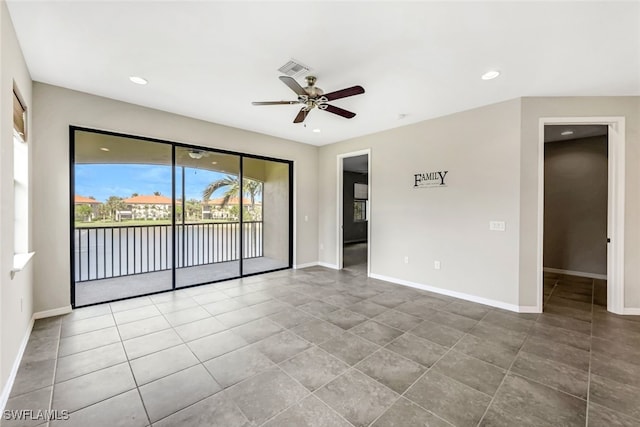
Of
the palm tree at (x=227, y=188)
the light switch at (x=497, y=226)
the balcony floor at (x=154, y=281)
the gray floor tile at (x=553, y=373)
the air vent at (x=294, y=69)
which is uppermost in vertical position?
the air vent at (x=294, y=69)

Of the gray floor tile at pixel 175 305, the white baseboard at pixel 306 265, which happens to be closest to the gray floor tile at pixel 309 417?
the gray floor tile at pixel 175 305

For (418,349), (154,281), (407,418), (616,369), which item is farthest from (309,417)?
(154,281)

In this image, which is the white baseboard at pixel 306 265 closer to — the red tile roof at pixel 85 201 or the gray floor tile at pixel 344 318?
the gray floor tile at pixel 344 318

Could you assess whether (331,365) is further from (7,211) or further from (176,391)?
(7,211)

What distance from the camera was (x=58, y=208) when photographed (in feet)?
10.6

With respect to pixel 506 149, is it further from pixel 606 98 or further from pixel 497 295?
pixel 497 295

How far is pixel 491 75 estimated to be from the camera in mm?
2848

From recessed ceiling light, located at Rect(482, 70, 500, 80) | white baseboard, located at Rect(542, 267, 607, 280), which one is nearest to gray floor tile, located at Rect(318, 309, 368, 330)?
recessed ceiling light, located at Rect(482, 70, 500, 80)

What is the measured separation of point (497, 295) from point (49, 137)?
615cm

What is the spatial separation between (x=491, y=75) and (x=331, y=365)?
3.39m

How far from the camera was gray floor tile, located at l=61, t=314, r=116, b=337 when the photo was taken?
2.81 meters

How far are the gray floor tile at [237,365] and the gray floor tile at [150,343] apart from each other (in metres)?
0.62

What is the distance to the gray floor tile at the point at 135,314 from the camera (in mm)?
3150

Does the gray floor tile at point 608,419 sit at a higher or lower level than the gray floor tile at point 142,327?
lower
